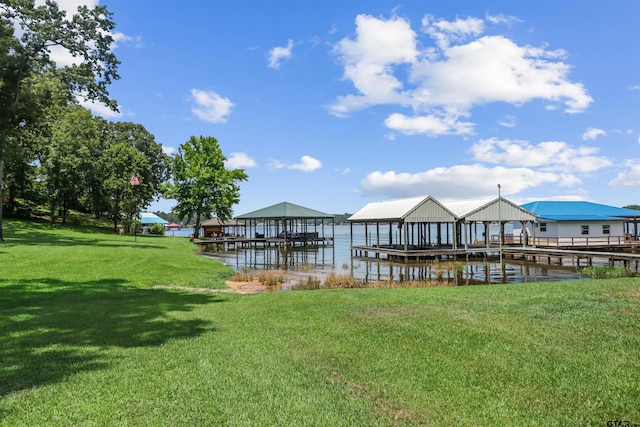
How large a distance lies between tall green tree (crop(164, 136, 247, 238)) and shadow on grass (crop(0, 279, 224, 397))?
41854 millimetres

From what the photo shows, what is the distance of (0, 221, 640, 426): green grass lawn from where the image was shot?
453cm

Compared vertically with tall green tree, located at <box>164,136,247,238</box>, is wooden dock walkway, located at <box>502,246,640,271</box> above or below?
below

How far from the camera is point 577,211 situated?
45.2 metres

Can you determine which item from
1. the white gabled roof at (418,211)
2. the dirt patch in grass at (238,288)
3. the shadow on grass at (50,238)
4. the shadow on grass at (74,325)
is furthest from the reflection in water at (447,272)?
the shadow on grass at (74,325)

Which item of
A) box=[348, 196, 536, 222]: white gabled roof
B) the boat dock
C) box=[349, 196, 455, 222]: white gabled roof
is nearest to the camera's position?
box=[349, 196, 455, 222]: white gabled roof

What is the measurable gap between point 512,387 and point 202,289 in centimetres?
1239

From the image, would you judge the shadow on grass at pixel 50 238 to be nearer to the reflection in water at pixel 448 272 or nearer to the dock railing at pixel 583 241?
the reflection in water at pixel 448 272

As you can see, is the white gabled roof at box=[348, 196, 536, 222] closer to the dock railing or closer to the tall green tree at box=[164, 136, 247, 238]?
the dock railing

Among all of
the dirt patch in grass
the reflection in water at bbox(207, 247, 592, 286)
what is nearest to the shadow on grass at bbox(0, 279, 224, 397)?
the dirt patch in grass

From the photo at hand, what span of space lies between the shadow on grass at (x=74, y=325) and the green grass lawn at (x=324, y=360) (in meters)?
0.04

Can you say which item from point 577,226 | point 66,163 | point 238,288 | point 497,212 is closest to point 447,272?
point 497,212

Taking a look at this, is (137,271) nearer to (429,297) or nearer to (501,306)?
(429,297)

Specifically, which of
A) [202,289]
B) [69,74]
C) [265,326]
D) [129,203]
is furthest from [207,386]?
[129,203]

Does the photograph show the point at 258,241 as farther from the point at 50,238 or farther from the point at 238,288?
the point at 238,288
